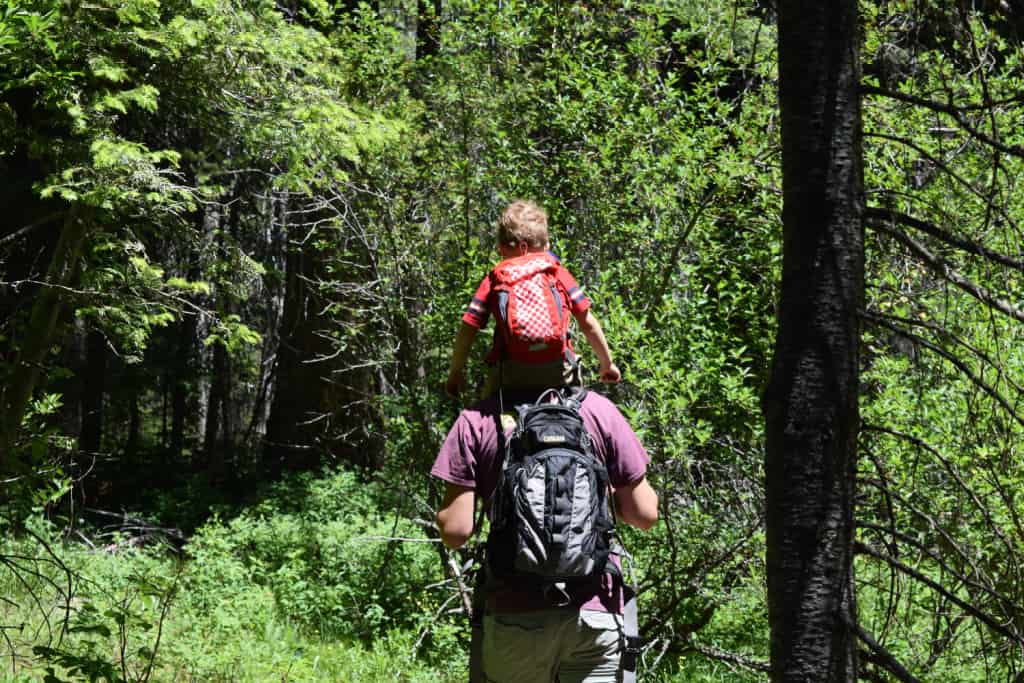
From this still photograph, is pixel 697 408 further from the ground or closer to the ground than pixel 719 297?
closer to the ground

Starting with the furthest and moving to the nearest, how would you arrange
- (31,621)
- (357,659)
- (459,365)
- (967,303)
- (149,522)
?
1. (149,522)
2. (31,621)
3. (357,659)
4. (967,303)
5. (459,365)

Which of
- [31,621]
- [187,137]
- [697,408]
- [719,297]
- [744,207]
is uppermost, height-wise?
[187,137]

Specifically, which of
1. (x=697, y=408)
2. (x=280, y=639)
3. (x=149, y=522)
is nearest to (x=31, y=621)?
(x=280, y=639)

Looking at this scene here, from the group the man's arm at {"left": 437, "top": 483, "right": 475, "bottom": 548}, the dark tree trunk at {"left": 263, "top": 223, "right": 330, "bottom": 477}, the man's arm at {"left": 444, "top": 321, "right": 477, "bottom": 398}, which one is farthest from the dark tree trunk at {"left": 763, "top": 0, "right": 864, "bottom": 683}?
the dark tree trunk at {"left": 263, "top": 223, "right": 330, "bottom": 477}

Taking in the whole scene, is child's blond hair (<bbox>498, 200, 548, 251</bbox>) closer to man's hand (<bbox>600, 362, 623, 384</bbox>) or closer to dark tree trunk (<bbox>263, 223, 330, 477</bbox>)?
man's hand (<bbox>600, 362, 623, 384</bbox>)

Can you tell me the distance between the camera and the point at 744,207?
6398 mm

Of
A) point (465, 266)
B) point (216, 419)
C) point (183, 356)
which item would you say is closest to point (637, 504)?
point (465, 266)

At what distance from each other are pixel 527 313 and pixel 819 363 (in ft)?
3.82

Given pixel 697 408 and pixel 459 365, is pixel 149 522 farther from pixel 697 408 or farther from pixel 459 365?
pixel 459 365

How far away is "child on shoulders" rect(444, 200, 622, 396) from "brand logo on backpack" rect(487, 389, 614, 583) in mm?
224

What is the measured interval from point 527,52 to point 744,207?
210 cm

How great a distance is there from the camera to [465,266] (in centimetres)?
712

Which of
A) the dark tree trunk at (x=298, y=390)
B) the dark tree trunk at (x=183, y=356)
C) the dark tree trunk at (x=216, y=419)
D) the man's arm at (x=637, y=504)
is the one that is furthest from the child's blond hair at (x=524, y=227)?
the dark tree trunk at (x=183, y=356)

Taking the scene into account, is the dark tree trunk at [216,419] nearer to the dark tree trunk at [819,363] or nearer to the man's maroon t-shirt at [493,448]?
the man's maroon t-shirt at [493,448]
